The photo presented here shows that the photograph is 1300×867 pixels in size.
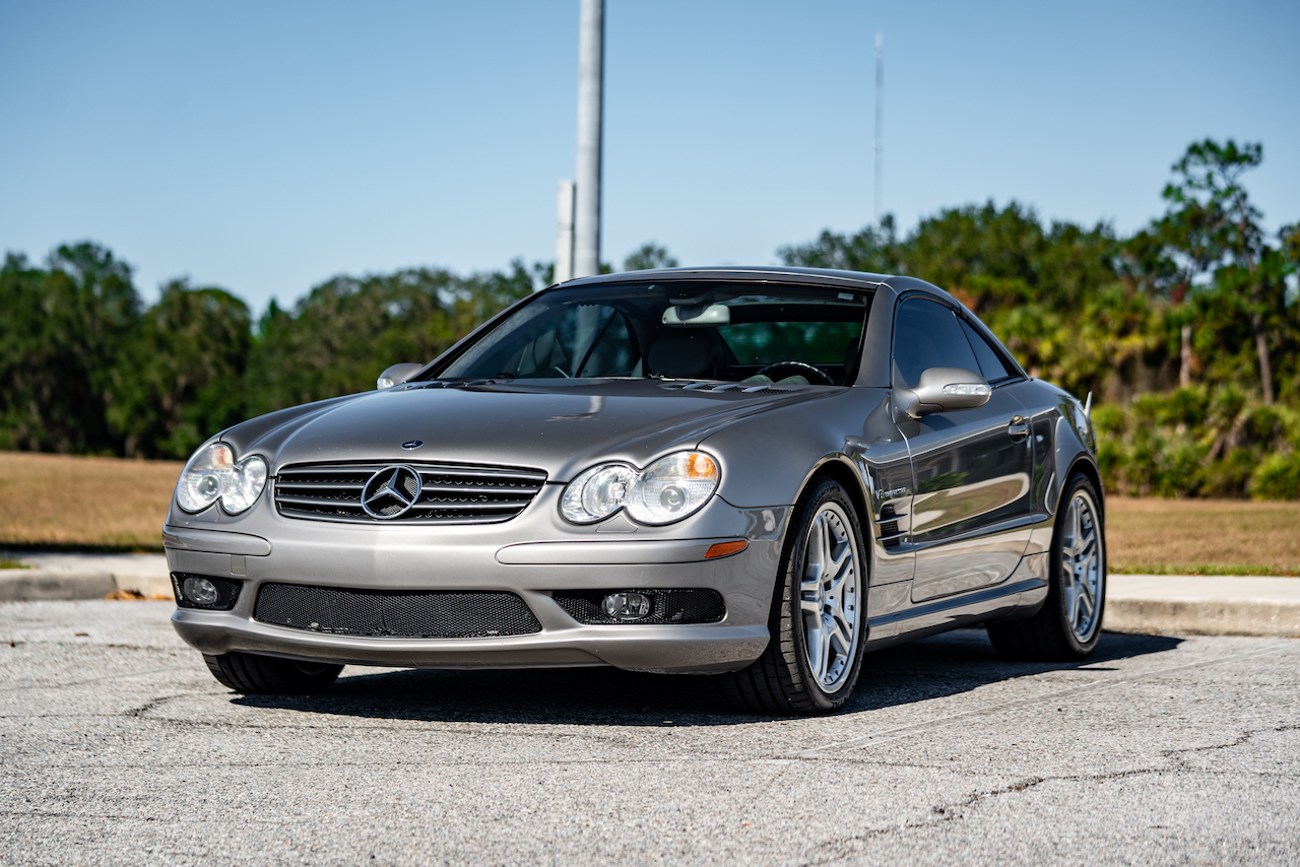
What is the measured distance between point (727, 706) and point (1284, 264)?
1228 inches

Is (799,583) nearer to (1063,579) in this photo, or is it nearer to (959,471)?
(959,471)

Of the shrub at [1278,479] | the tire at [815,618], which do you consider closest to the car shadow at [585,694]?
the tire at [815,618]

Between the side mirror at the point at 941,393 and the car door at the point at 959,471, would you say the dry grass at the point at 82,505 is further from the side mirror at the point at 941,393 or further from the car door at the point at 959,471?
the side mirror at the point at 941,393

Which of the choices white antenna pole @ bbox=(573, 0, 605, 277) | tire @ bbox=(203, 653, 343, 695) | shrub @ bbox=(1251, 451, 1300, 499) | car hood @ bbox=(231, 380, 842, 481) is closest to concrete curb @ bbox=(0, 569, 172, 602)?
white antenna pole @ bbox=(573, 0, 605, 277)

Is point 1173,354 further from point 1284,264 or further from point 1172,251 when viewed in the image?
point 1172,251

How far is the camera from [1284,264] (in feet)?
112

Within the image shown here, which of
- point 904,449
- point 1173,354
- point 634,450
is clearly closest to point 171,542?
point 634,450

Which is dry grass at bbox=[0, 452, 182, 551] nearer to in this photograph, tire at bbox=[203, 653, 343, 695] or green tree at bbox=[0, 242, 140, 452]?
tire at bbox=[203, 653, 343, 695]

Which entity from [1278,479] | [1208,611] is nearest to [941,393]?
[1208,611]

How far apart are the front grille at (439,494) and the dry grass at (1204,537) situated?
6.82 meters

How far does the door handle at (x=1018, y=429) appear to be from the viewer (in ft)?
23.2

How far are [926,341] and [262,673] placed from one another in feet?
9.59

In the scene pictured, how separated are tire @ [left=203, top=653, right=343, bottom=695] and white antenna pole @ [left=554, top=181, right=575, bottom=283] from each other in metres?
5.30

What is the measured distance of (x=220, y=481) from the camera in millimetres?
5613
